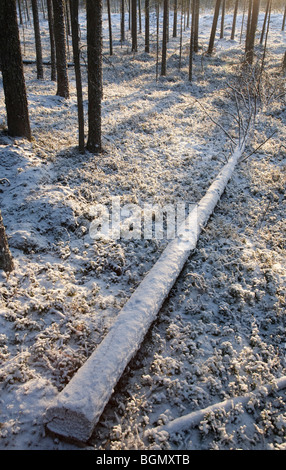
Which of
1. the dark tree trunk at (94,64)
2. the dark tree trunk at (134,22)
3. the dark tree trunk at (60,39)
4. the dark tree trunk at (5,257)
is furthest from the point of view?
the dark tree trunk at (134,22)

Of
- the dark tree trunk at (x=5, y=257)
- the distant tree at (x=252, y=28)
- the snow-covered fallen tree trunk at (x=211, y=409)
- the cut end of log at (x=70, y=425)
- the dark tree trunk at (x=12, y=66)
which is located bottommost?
the snow-covered fallen tree trunk at (x=211, y=409)

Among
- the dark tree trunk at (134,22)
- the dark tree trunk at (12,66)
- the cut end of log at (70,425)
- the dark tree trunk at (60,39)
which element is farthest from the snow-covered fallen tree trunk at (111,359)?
the dark tree trunk at (134,22)

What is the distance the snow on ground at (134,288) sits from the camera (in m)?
3.91

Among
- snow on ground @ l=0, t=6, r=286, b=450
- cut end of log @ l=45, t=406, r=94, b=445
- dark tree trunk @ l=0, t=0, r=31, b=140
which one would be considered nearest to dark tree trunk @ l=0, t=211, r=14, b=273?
snow on ground @ l=0, t=6, r=286, b=450

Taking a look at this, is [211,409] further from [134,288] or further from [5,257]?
[5,257]

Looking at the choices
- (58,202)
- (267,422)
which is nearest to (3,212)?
(58,202)

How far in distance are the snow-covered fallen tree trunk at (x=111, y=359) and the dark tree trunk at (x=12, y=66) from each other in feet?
22.3

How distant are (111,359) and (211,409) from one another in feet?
5.12

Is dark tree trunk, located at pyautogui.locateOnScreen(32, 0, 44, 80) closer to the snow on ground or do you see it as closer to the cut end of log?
the snow on ground

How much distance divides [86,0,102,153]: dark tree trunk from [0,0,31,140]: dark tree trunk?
7.35ft

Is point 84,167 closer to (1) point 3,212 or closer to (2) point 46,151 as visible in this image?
(2) point 46,151

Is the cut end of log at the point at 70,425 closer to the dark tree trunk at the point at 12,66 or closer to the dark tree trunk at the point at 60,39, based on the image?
the dark tree trunk at the point at 12,66

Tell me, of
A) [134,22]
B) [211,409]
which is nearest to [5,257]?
[211,409]

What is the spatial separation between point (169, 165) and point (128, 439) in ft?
32.1
